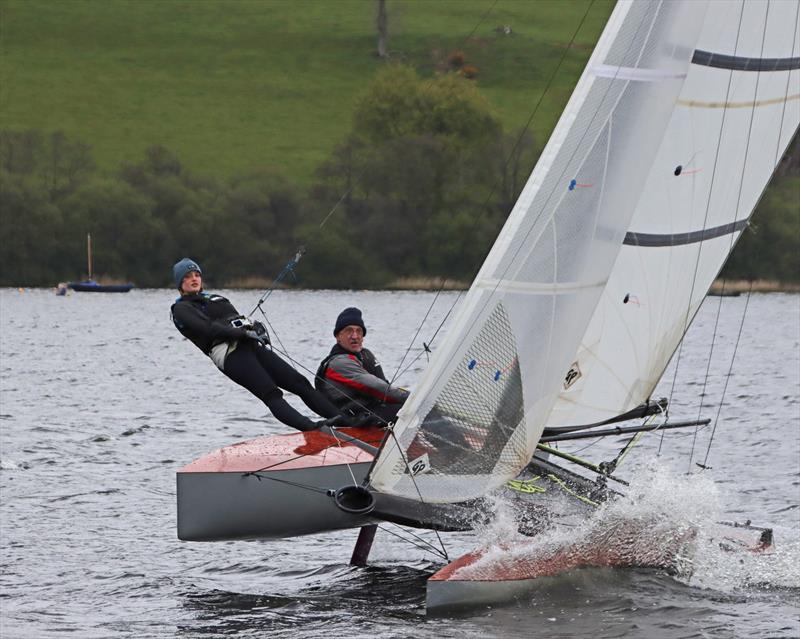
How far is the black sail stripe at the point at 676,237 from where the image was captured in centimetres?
921

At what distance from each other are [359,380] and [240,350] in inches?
34.0

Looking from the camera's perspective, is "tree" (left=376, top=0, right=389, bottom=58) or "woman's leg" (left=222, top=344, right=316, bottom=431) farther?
"tree" (left=376, top=0, right=389, bottom=58)

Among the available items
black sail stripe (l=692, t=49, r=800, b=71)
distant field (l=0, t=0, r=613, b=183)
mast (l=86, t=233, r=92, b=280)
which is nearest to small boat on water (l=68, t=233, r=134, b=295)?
mast (l=86, t=233, r=92, b=280)

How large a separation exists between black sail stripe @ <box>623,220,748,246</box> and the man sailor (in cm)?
196

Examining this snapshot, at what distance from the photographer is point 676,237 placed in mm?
9359

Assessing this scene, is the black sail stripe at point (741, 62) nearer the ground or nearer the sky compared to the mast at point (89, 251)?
nearer the ground

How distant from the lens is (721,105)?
9.14 metres

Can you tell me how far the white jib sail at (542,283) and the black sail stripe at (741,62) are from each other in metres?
0.45

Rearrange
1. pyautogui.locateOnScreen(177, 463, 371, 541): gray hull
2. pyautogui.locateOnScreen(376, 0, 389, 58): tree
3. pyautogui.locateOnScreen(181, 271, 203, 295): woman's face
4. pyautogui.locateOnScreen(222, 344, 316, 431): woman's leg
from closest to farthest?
pyautogui.locateOnScreen(177, 463, 371, 541): gray hull
pyautogui.locateOnScreen(222, 344, 316, 431): woman's leg
pyautogui.locateOnScreen(181, 271, 203, 295): woman's face
pyautogui.locateOnScreen(376, 0, 389, 58): tree

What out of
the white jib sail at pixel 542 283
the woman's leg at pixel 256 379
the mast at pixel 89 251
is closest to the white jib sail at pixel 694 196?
the white jib sail at pixel 542 283

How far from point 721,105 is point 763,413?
1205cm

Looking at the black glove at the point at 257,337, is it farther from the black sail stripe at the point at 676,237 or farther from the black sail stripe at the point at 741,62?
the black sail stripe at the point at 741,62

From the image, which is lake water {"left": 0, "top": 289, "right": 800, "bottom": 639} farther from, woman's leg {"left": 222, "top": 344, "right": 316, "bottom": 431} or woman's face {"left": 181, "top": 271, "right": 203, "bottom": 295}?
woman's face {"left": 181, "top": 271, "right": 203, "bottom": 295}

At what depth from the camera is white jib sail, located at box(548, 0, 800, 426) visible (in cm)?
905
